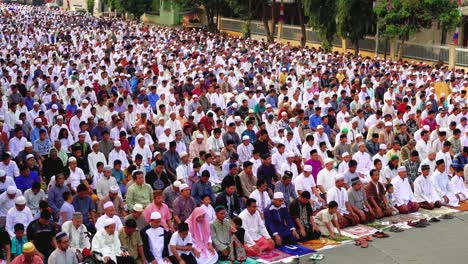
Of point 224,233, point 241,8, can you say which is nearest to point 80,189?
point 224,233

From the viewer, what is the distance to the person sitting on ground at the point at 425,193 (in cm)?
1078

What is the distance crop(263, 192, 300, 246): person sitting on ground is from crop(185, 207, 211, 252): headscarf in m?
0.99

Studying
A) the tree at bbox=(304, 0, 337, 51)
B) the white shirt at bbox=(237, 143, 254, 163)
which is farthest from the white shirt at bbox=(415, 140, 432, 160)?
the tree at bbox=(304, 0, 337, 51)

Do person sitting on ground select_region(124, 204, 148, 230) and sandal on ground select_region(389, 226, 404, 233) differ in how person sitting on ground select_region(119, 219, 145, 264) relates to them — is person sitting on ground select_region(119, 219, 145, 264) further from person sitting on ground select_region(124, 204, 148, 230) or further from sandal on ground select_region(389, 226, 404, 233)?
sandal on ground select_region(389, 226, 404, 233)

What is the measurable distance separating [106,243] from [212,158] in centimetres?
377

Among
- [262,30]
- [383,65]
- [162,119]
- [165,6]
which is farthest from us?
[165,6]

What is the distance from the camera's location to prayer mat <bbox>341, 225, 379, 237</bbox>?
9438 millimetres

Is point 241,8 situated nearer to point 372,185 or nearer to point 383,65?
point 383,65

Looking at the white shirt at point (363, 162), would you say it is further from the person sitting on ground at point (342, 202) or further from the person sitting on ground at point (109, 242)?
the person sitting on ground at point (109, 242)

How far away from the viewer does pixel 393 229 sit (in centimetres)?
966

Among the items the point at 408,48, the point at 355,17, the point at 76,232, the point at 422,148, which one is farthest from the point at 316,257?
the point at 408,48

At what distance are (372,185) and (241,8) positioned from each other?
2700 cm

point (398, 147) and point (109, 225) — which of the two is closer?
point (109, 225)

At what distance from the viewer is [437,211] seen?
10664 millimetres
